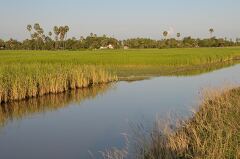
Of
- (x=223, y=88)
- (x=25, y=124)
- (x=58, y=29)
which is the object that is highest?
(x=58, y=29)

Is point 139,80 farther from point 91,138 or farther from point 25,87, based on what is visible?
point 91,138

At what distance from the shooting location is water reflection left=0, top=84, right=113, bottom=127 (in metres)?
13.4

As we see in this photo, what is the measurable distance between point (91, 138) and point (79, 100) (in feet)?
21.3

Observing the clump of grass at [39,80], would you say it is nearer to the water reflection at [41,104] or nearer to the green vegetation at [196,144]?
the water reflection at [41,104]

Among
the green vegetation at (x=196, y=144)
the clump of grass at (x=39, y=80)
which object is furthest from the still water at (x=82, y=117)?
the green vegetation at (x=196, y=144)

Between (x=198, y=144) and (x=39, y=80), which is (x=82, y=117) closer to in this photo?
(x=39, y=80)

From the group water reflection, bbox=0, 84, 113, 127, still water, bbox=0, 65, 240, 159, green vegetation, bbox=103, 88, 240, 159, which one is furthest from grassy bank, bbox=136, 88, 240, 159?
water reflection, bbox=0, 84, 113, 127

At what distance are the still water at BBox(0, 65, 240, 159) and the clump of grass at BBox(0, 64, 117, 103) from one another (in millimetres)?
490

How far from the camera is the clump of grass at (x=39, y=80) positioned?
15.1 meters

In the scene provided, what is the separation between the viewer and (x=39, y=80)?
16.6 meters

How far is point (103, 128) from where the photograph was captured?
11.0 m

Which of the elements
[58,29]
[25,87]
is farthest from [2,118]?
[58,29]

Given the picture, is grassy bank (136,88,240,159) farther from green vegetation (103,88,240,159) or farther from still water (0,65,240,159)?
still water (0,65,240,159)

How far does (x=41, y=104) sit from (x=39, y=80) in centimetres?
173
